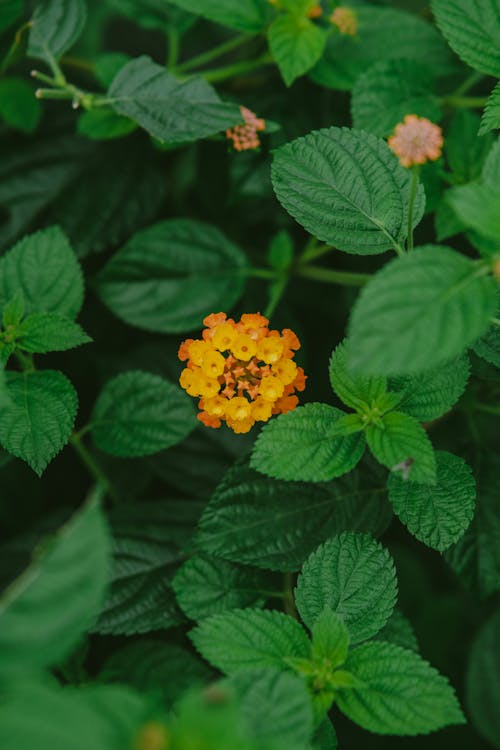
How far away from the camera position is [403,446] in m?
0.92

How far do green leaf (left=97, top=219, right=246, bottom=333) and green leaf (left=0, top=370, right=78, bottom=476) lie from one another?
29 cm

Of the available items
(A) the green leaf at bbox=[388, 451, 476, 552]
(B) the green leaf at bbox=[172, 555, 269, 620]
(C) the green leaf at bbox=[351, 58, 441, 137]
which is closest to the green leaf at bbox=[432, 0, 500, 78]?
(C) the green leaf at bbox=[351, 58, 441, 137]

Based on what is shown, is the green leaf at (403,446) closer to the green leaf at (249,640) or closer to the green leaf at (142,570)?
the green leaf at (249,640)

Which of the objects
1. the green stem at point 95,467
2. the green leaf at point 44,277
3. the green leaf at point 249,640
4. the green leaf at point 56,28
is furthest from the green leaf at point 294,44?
the green leaf at point 249,640

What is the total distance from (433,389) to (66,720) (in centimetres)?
58

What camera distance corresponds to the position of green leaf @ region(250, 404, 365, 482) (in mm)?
918

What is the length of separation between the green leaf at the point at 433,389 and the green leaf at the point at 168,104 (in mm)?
447

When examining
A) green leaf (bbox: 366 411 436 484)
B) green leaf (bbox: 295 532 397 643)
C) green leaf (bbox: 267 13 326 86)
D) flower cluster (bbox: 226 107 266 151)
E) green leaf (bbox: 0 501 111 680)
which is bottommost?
green leaf (bbox: 295 532 397 643)

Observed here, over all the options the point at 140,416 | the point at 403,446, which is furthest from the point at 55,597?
the point at 140,416

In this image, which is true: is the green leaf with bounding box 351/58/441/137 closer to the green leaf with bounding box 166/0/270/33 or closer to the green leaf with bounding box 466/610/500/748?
the green leaf with bounding box 166/0/270/33

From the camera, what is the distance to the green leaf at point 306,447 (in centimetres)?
92

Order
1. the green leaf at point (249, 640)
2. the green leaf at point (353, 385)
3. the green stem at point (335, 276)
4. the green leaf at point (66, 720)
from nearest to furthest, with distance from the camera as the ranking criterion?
the green leaf at point (66, 720) < the green leaf at point (249, 640) < the green leaf at point (353, 385) < the green stem at point (335, 276)

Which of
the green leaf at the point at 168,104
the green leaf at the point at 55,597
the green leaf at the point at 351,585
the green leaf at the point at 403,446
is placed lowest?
the green leaf at the point at 351,585

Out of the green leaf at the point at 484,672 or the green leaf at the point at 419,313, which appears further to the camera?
the green leaf at the point at 484,672
